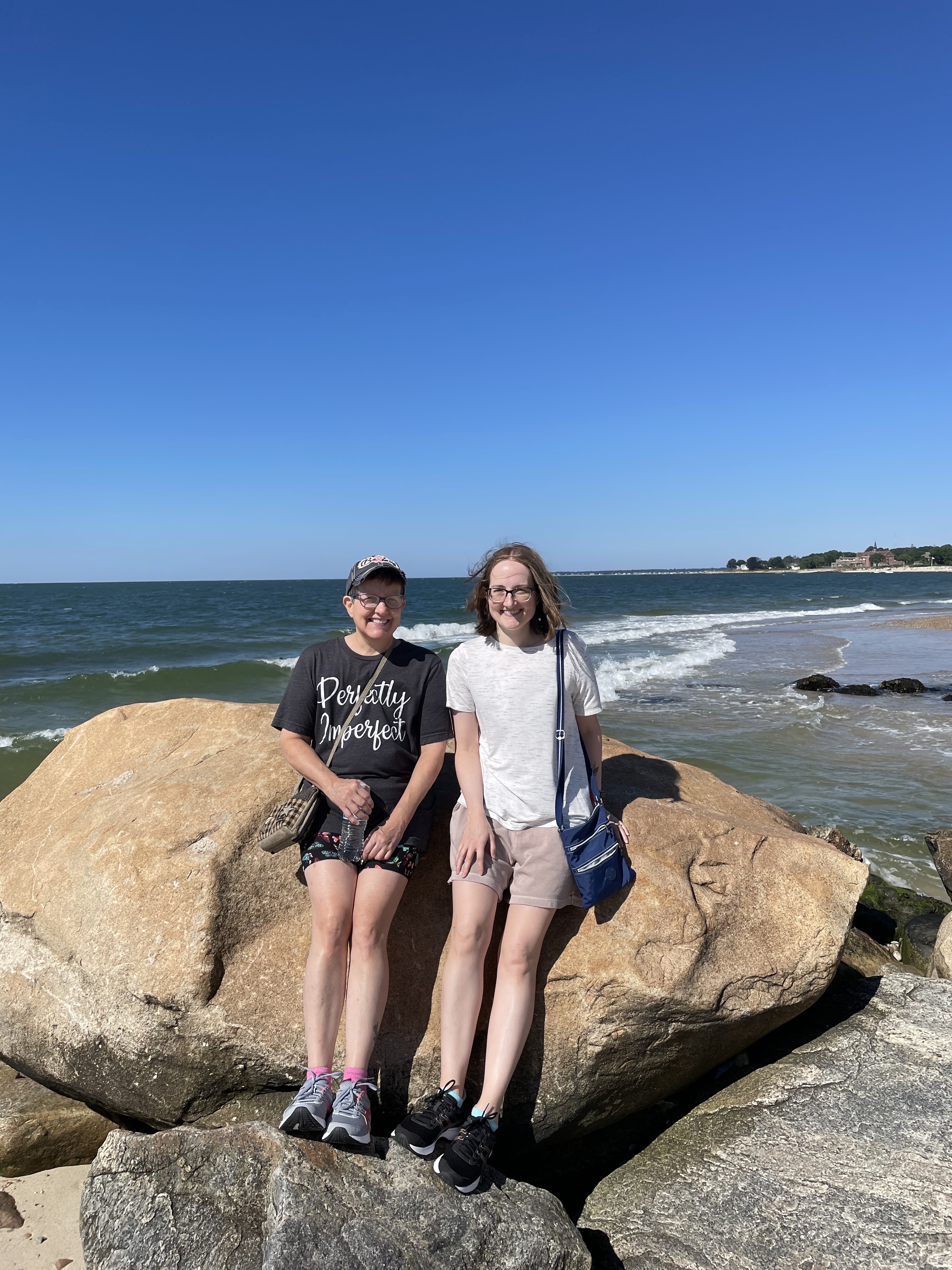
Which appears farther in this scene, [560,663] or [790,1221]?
[560,663]

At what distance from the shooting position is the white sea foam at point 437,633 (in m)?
32.7

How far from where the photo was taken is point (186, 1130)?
2.91 meters

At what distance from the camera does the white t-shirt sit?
3535 mm

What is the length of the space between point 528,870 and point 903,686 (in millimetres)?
17021

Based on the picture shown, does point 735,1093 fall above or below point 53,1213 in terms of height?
above

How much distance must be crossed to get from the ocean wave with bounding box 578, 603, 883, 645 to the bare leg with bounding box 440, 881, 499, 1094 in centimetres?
2597

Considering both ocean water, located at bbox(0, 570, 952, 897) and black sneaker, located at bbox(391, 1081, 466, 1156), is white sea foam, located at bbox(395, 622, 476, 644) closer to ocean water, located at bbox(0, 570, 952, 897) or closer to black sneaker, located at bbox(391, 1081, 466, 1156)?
ocean water, located at bbox(0, 570, 952, 897)

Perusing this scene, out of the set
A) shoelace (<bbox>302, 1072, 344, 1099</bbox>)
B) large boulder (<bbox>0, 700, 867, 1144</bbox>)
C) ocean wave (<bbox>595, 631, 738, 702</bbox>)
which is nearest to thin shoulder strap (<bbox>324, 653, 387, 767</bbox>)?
large boulder (<bbox>0, 700, 867, 1144</bbox>)

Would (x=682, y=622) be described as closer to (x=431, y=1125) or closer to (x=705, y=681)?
(x=705, y=681)

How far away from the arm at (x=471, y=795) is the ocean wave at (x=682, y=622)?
25587 mm

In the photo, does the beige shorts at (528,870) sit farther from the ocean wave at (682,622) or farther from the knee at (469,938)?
the ocean wave at (682,622)

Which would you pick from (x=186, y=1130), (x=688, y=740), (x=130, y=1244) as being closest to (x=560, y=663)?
(x=186, y=1130)

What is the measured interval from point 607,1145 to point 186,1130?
76.8 inches

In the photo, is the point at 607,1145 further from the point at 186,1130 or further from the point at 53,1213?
the point at 53,1213
